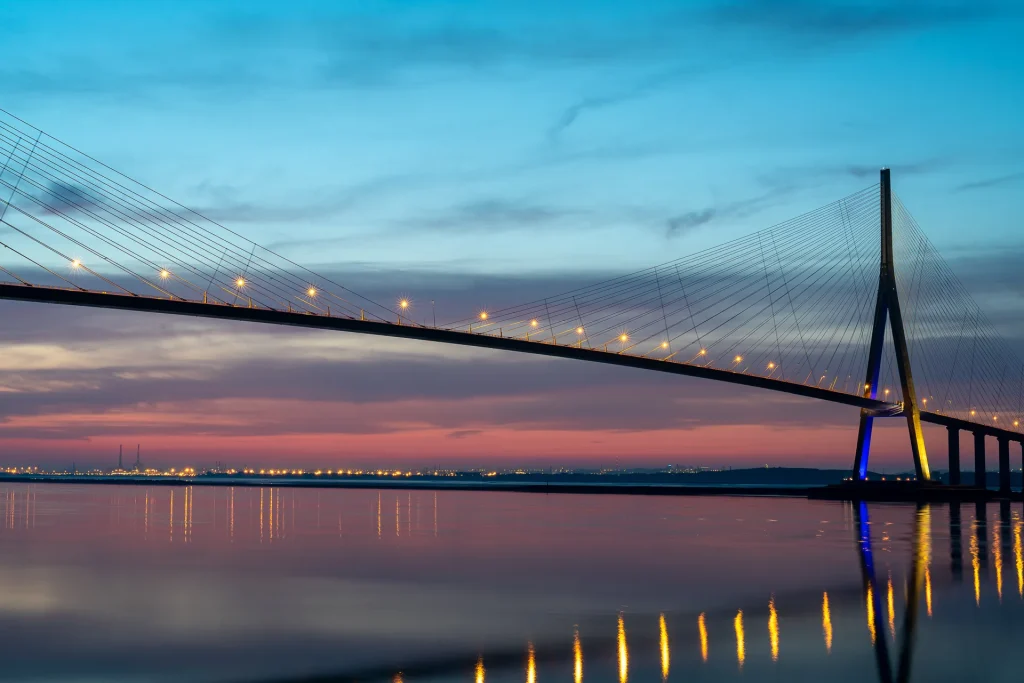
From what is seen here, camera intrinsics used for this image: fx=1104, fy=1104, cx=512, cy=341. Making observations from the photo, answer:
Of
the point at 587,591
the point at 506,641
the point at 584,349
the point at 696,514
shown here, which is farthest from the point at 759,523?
the point at 506,641

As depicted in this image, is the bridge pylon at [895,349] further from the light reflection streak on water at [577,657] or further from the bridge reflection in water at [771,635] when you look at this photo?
the light reflection streak on water at [577,657]

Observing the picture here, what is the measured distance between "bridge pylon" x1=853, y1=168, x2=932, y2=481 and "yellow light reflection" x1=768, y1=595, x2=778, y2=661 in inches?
1764

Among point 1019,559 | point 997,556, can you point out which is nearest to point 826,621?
point 1019,559

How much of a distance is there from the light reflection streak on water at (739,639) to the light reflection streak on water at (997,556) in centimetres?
576

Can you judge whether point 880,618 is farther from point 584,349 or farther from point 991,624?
point 584,349

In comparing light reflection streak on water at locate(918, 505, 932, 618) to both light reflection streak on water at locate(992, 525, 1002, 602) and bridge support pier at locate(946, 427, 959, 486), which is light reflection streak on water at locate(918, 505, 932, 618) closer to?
light reflection streak on water at locate(992, 525, 1002, 602)

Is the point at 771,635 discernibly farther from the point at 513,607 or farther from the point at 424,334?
the point at 424,334

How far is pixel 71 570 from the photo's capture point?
2719cm

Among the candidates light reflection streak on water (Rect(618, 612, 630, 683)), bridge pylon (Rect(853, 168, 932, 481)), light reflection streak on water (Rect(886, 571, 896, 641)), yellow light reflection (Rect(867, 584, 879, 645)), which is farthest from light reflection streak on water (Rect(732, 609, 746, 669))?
bridge pylon (Rect(853, 168, 932, 481))

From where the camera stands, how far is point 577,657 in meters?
14.5

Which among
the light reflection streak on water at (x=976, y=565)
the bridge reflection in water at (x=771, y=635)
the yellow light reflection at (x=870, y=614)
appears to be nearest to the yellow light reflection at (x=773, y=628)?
the bridge reflection in water at (x=771, y=635)

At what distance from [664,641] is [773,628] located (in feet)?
7.25

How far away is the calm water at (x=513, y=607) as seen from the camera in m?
14.1

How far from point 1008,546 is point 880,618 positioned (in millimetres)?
17436
